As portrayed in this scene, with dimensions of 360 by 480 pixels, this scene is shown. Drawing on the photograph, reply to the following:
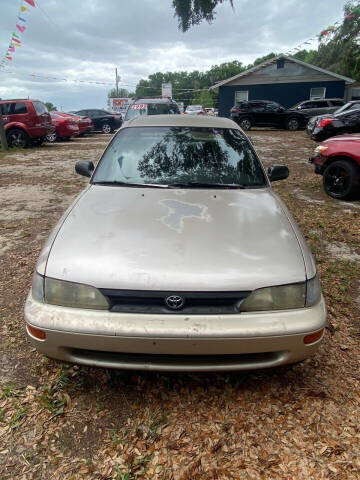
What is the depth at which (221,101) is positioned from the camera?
93.3 feet

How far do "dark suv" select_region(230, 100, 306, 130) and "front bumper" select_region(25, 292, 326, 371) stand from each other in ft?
62.2

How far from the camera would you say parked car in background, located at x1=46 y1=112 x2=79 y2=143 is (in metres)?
15.3

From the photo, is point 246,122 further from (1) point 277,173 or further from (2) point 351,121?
(1) point 277,173

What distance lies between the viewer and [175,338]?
171 centimetres

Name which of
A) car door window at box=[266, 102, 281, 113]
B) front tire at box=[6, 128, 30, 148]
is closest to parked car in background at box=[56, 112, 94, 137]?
front tire at box=[6, 128, 30, 148]

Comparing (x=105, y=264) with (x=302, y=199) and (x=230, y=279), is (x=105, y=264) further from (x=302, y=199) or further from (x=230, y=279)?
(x=302, y=199)

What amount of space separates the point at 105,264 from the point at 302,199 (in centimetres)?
518

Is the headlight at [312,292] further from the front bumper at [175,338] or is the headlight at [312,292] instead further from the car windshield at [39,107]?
the car windshield at [39,107]

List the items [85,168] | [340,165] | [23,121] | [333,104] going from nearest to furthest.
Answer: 1. [85,168]
2. [340,165]
3. [23,121]
4. [333,104]

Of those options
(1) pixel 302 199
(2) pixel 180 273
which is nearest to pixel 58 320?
(2) pixel 180 273

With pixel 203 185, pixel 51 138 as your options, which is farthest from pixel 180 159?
pixel 51 138

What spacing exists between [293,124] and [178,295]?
63.6 feet

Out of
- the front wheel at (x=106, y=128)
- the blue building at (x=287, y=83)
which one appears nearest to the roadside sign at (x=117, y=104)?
the blue building at (x=287, y=83)

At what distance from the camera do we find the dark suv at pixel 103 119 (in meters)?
20.6
